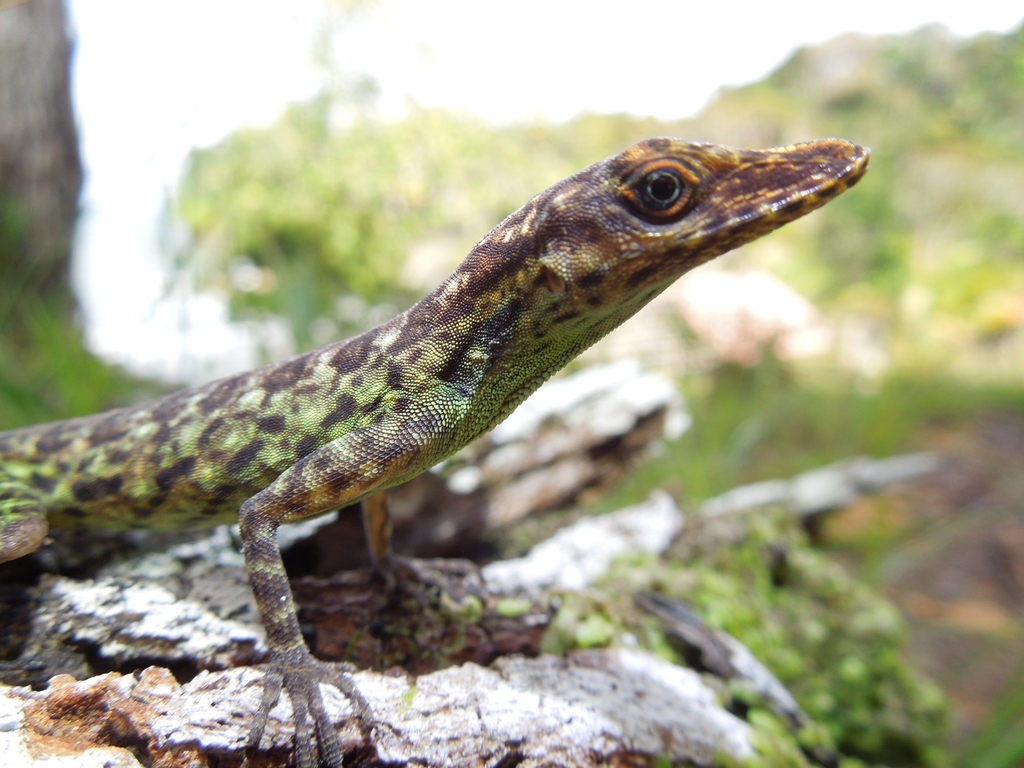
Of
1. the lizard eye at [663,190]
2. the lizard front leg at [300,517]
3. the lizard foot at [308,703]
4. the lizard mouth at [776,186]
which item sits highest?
the lizard eye at [663,190]

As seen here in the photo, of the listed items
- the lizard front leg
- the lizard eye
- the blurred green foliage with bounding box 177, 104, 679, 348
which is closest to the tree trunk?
the blurred green foliage with bounding box 177, 104, 679, 348

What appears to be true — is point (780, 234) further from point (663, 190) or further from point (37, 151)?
point (663, 190)

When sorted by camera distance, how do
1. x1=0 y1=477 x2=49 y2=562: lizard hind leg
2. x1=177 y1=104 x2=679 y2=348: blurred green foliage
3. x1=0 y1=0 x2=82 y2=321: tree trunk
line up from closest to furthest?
x1=0 y1=477 x2=49 y2=562: lizard hind leg → x1=0 y1=0 x2=82 y2=321: tree trunk → x1=177 y1=104 x2=679 y2=348: blurred green foliage

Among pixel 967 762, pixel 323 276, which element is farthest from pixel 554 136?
pixel 967 762

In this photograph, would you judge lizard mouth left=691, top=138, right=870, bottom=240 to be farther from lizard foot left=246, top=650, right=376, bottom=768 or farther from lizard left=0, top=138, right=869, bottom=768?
lizard foot left=246, top=650, right=376, bottom=768

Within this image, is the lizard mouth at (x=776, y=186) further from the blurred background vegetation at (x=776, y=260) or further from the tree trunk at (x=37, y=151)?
the tree trunk at (x=37, y=151)

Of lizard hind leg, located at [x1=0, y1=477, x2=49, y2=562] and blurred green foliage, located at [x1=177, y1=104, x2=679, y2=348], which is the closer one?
lizard hind leg, located at [x1=0, y1=477, x2=49, y2=562]

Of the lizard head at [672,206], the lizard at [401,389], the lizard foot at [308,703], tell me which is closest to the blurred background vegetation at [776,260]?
the lizard head at [672,206]
